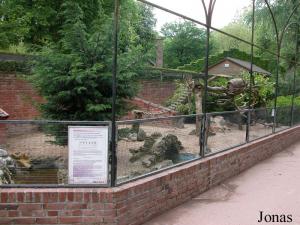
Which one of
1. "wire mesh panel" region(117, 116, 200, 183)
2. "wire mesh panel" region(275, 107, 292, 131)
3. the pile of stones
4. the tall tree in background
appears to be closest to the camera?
"wire mesh panel" region(117, 116, 200, 183)

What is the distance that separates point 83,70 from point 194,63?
20047 mm

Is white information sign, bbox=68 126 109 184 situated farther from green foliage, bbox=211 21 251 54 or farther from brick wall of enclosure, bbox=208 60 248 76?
green foliage, bbox=211 21 251 54

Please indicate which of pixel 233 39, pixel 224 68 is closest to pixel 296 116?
pixel 224 68

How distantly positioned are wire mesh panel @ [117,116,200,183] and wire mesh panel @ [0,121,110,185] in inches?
21.5

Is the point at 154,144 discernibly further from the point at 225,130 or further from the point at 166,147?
the point at 225,130

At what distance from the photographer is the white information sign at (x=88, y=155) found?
445 centimetres

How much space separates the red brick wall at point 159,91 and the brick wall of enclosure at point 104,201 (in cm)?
902

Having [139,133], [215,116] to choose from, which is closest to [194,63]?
[215,116]

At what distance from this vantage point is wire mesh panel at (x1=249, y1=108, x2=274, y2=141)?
9.71 meters

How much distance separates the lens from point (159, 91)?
1544cm

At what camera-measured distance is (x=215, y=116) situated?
24.8ft

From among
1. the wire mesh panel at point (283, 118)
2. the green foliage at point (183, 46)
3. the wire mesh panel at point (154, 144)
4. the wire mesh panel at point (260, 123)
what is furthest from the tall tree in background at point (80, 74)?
the green foliage at point (183, 46)

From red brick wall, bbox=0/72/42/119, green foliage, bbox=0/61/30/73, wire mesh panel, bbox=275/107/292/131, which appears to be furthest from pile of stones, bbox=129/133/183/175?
green foliage, bbox=0/61/30/73

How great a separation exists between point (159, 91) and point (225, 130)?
24.3ft
